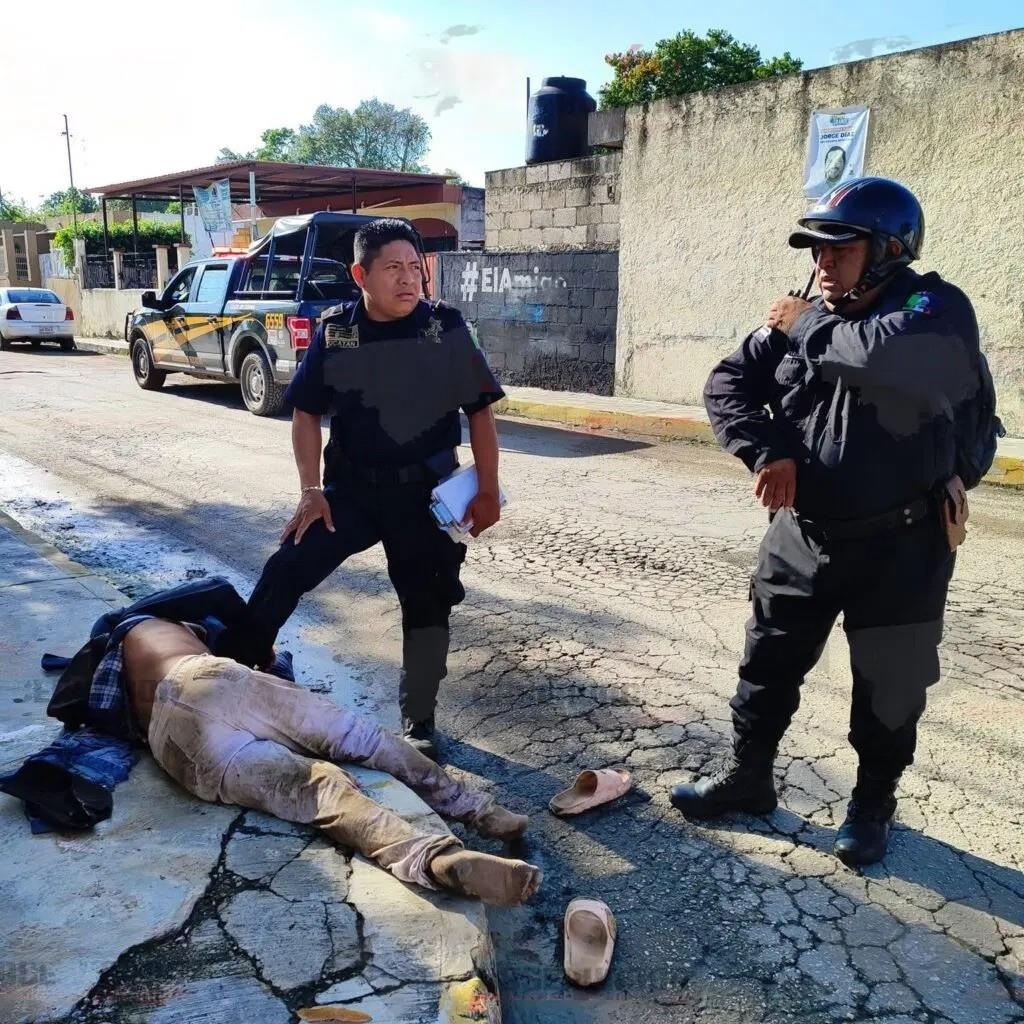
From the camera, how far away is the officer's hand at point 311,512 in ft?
9.96

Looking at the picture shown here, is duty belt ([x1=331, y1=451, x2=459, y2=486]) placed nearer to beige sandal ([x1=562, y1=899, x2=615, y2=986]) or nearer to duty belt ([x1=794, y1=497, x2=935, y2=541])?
duty belt ([x1=794, y1=497, x2=935, y2=541])

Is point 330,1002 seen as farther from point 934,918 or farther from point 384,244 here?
point 384,244

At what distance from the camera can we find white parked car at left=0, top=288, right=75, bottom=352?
20781 millimetres

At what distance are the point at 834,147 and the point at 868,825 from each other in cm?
861

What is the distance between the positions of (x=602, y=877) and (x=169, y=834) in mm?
1150

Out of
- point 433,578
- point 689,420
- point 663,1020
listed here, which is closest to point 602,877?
point 663,1020

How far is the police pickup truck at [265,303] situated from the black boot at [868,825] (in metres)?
8.32

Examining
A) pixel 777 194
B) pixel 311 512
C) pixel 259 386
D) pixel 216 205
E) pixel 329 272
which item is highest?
pixel 216 205

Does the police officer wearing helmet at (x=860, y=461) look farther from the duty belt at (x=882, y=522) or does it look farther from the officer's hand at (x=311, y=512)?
the officer's hand at (x=311, y=512)

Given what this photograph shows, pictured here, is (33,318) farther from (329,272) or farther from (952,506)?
(952,506)

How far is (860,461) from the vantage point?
238 centimetres

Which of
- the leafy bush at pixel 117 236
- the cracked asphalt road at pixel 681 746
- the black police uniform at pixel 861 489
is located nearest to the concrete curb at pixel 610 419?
the cracked asphalt road at pixel 681 746

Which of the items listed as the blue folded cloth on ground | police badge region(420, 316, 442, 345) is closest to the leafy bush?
police badge region(420, 316, 442, 345)

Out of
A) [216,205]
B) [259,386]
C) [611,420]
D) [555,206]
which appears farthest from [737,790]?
[216,205]
